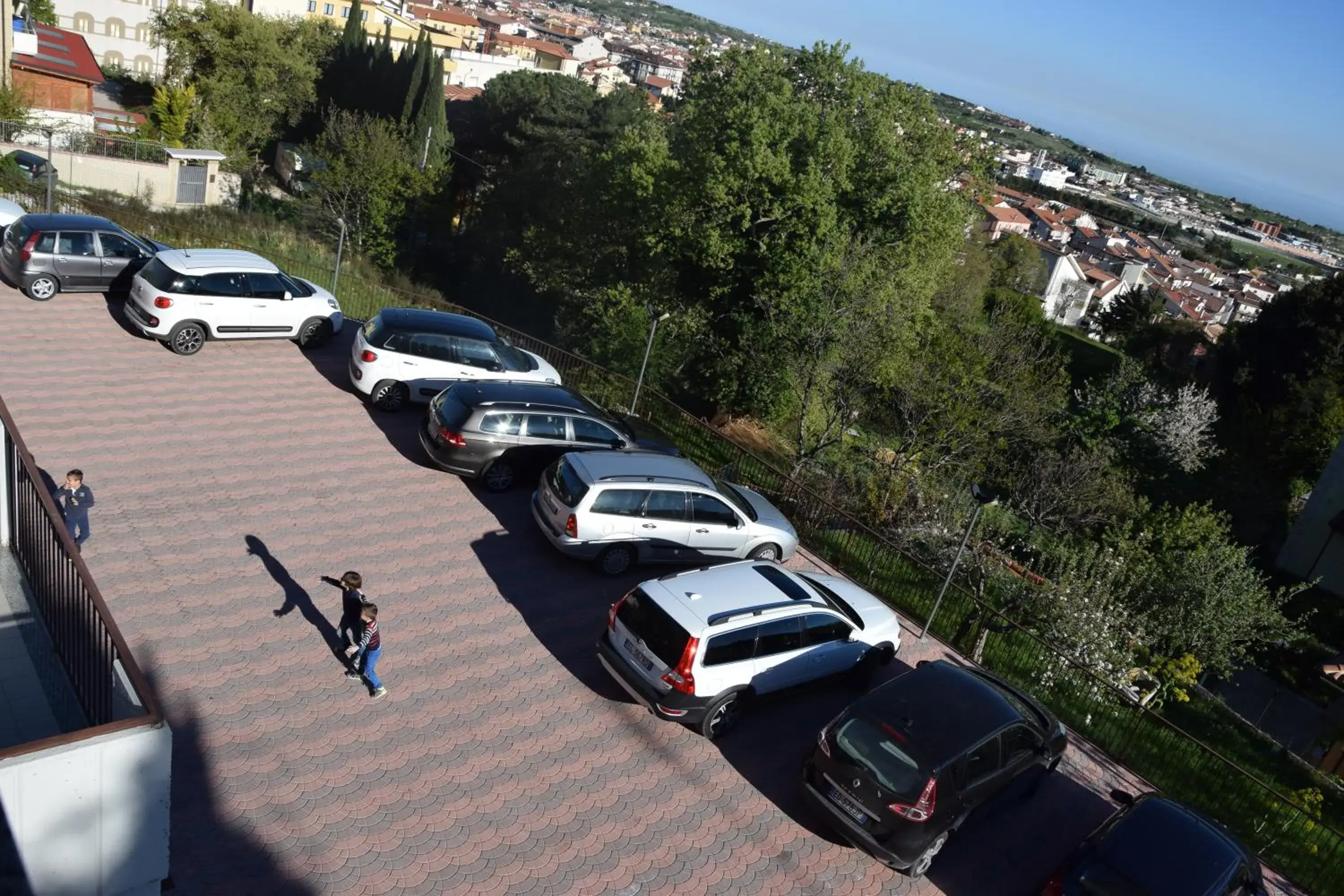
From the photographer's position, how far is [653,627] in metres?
9.20

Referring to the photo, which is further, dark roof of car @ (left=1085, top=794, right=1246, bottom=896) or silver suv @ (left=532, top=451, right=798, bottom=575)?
silver suv @ (left=532, top=451, right=798, bottom=575)

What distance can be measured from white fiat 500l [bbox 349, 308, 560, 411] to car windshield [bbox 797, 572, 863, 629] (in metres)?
6.07

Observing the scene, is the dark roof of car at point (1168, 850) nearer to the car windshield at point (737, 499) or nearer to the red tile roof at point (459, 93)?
the car windshield at point (737, 499)

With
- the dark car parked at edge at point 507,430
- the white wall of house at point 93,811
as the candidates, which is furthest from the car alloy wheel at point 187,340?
the white wall of house at point 93,811

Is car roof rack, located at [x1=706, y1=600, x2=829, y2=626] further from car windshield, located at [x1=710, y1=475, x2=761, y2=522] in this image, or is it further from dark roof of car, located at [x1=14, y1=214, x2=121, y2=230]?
dark roof of car, located at [x1=14, y1=214, x2=121, y2=230]

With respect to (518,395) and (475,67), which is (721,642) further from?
(475,67)

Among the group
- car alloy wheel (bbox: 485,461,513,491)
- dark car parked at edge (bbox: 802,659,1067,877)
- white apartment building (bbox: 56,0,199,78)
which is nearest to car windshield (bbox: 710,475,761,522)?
→ car alloy wheel (bbox: 485,461,513,491)

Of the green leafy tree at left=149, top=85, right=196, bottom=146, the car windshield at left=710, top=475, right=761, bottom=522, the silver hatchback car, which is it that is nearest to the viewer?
the car windshield at left=710, top=475, right=761, bottom=522

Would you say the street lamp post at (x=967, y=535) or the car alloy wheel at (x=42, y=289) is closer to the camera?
the street lamp post at (x=967, y=535)

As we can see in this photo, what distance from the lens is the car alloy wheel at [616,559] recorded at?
1172 cm

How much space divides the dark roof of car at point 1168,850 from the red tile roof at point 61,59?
4319cm

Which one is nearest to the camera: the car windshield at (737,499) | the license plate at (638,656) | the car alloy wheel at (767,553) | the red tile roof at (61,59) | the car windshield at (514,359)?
the license plate at (638,656)

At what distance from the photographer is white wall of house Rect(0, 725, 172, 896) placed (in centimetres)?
502

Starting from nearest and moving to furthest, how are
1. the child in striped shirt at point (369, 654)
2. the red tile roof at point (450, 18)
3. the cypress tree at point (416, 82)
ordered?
1. the child in striped shirt at point (369, 654)
2. the cypress tree at point (416, 82)
3. the red tile roof at point (450, 18)
